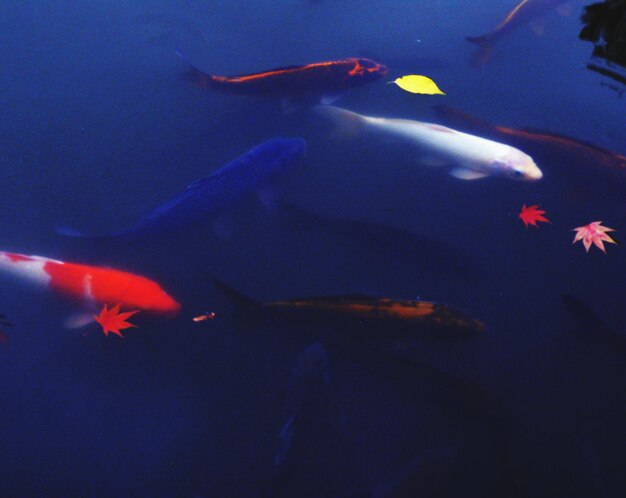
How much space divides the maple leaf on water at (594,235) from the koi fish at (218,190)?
1645 mm

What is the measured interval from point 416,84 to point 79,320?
8.13ft

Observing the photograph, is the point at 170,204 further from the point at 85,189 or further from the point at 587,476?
the point at 587,476

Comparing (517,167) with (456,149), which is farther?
(456,149)

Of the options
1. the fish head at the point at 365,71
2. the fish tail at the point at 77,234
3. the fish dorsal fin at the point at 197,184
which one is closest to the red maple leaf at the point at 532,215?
the fish head at the point at 365,71

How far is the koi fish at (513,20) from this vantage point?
334cm

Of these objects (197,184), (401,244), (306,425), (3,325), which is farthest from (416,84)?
(3,325)

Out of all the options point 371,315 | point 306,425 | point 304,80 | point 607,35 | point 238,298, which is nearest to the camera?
point 306,425

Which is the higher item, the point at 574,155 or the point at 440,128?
the point at 440,128

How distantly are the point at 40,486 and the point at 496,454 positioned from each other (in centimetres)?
198

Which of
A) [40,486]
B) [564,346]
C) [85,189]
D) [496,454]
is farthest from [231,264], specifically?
[564,346]

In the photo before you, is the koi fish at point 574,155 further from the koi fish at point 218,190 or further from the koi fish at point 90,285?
the koi fish at point 90,285

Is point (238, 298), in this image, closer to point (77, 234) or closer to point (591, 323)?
point (77, 234)

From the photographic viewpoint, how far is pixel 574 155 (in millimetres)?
2600

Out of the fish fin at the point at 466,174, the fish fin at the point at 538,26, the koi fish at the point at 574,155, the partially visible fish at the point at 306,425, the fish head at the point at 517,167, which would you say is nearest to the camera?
the partially visible fish at the point at 306,425
